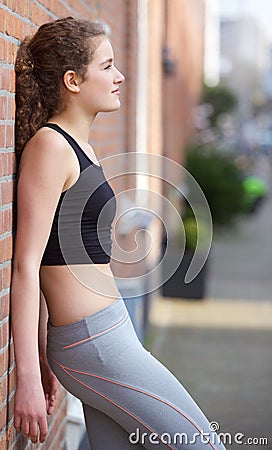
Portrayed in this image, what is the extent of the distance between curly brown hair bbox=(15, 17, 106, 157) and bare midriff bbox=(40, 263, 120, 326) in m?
0.42

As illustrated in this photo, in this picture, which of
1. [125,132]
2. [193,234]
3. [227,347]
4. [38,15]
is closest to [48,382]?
[38,15]

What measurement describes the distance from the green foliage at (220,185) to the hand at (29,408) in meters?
12.5

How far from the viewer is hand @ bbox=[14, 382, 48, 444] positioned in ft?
8.31

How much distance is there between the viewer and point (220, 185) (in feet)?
49.5

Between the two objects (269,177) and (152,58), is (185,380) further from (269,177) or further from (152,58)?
(269,177)

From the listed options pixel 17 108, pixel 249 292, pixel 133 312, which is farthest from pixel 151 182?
pixel 17 108

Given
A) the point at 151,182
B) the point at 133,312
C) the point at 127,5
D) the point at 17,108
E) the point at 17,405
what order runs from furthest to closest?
1. the point at 151,182
2. the point at 127,5
3. the point at 133,312
4. the point at 17,108
5. the point at 17,405

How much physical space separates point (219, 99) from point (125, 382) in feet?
106

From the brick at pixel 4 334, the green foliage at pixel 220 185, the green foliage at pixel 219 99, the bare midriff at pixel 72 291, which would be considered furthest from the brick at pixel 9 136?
the green foliage at pixel 219 99

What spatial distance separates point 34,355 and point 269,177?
98.2 ft

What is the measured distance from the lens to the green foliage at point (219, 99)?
3372 cm

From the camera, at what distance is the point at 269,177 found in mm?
32000

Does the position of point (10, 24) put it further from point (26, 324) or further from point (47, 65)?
point (26, 324)

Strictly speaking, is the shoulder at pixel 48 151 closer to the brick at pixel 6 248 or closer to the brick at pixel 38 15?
the brick at pixel 6 248
